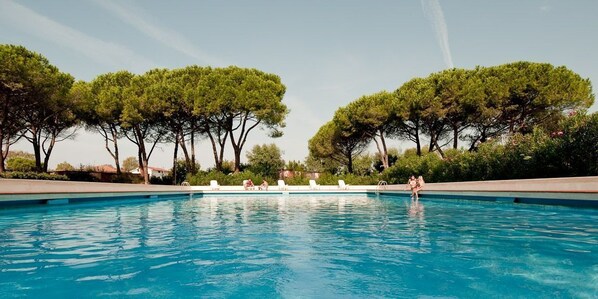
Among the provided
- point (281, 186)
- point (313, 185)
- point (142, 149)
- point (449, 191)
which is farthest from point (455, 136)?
point (142, 149)

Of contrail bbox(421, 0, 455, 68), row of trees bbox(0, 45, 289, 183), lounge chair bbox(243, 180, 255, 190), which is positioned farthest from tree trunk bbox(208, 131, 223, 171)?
contrail bbox(421, 0, 455, 68)

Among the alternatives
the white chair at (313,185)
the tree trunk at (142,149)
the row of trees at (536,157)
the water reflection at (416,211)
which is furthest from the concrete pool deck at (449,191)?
the tree trunk at (142,149)

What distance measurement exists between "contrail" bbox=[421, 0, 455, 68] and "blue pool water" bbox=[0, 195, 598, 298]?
15.3 metres

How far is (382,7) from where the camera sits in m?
16.3

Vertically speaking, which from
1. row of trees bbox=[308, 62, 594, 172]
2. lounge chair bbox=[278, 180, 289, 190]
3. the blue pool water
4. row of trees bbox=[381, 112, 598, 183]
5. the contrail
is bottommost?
the blue pool water

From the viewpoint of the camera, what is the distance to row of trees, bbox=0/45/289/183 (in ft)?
99.9

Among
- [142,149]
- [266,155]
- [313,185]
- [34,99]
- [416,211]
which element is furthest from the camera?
[266,155]

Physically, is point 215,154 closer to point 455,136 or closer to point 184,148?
point 184,148

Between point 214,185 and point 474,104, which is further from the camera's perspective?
point 474,104

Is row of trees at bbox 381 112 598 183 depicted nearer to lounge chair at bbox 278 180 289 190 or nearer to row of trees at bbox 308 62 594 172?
row of trees at bbox 308 62 594 172

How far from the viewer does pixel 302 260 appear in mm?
4480

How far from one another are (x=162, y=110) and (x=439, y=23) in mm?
21637

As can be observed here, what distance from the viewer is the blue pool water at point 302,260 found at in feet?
10.8

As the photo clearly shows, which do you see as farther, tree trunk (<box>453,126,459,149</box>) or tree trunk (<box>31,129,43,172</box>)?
tree trunk (<box>31,129,43,172</box>)
